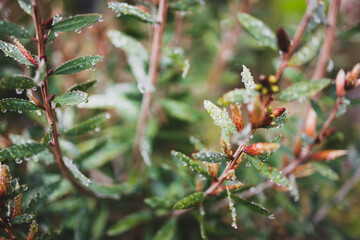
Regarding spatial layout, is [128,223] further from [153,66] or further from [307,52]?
[307,52]

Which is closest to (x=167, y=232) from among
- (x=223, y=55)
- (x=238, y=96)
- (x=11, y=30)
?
(x=238, y=96)

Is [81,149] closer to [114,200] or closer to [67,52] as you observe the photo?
[114,200]

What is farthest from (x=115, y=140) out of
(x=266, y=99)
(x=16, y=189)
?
(x=266, y=99)

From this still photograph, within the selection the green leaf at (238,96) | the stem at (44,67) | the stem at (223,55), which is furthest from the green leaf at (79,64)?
the stem at (223,55)

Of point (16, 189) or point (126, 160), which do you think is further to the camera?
point (126, 160)

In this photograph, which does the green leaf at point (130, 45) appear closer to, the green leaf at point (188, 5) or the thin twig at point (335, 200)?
the green leaf at point (188, 5)
